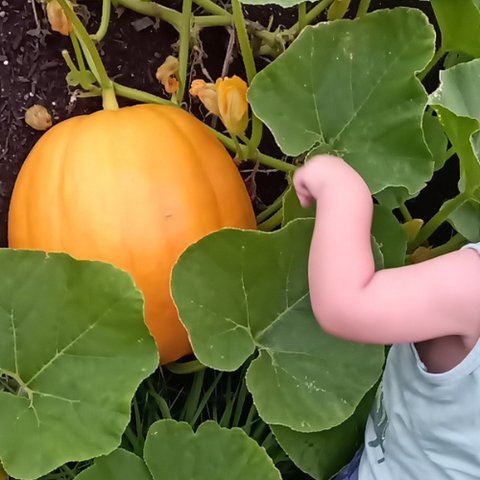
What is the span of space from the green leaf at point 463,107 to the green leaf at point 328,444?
338mm

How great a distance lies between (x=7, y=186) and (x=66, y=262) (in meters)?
0.35

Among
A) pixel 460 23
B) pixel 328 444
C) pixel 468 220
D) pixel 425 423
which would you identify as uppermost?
pixel 460 23

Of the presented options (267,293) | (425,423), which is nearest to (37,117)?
(267,293)

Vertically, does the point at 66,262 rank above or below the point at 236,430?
above

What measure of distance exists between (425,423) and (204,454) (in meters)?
0.26

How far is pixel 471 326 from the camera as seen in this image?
0.56 m

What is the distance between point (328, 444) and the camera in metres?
0.87

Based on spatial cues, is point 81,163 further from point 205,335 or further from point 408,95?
point 408,95

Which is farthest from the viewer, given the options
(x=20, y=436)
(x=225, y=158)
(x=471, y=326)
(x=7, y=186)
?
(x=7, y=186)

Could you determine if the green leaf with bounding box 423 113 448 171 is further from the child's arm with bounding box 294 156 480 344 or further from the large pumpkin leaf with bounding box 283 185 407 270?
the child's arm with bounding box 294 156 480 344

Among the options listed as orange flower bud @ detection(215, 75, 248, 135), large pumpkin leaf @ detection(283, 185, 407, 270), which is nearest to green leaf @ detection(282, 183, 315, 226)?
large pumpkin leaf @ detection(283, 185, 407, 270)

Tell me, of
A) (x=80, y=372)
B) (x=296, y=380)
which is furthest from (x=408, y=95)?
(x=80, y=372)

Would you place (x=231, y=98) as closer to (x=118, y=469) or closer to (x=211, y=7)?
(x=211, y=7)

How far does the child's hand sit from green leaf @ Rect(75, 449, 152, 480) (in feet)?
1.21
